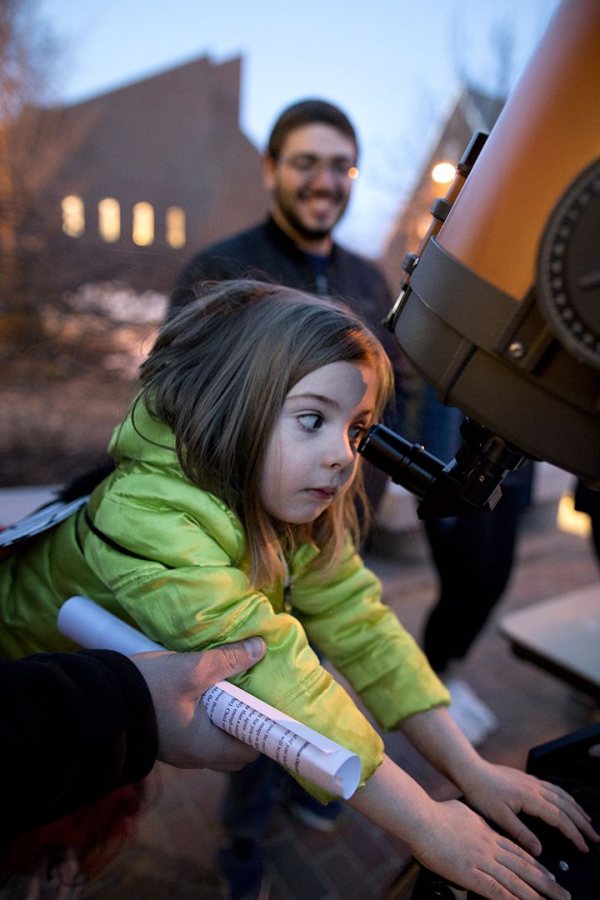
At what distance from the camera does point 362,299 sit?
6.31ft

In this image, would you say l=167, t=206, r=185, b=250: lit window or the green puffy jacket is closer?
the green puffy jacket

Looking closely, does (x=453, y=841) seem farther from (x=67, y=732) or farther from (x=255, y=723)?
(x=67, y=732)

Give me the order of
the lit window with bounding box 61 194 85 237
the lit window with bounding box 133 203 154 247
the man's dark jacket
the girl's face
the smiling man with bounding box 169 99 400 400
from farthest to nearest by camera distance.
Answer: the lit window with bounding box 133 203 154 247, the lit window with bounding box 61 194 85 237, the smiling man with bounding box 169 99 400 400, the man's dark jacket, the girl's face

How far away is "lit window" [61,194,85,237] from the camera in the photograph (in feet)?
15.6

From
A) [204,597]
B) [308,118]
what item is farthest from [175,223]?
[204,597]

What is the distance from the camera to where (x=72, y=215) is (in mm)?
5562

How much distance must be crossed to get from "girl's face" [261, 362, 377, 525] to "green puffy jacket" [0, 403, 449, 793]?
10cm

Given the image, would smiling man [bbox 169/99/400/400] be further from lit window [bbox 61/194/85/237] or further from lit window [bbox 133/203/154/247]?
lit window [bbox 133/203/154/247]

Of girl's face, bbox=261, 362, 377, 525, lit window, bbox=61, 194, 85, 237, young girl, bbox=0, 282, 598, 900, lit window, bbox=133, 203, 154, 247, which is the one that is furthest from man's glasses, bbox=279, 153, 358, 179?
lit window, bbox=133, 203, 154, 247

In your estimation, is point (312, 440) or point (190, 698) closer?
point (190, 698)

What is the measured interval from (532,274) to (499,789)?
28.3 inches

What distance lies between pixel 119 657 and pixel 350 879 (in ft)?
4.71

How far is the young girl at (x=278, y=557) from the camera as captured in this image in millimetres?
862

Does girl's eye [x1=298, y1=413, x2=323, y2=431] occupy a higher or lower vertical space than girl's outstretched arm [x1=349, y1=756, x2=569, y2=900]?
higher
